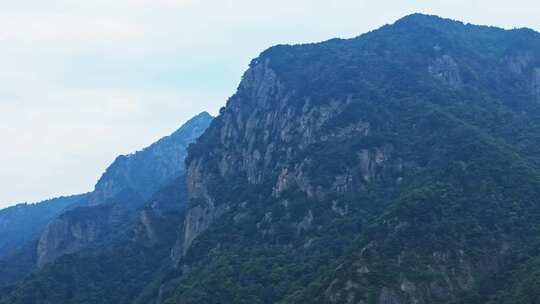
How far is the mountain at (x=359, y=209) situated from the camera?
109562 millimetres

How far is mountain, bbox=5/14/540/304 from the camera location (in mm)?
109562

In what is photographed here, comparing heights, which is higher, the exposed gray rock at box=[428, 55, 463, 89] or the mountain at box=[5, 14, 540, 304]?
the exposed gray rock at box=[428, 55, 463, 89]

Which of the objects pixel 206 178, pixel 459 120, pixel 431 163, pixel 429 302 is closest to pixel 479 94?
→ pixel 459 120

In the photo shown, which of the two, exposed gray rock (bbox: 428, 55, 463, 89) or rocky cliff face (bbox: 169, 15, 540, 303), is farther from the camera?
exposed gray rock (bbox: 428, 55, 463, 89)

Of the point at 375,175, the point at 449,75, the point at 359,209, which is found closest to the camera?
the point at 359,209

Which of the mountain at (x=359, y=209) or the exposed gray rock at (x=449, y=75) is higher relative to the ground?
the exposed gray rock at (x=449, y=75)

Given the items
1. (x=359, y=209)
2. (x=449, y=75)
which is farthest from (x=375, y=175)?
(x=449, y=75)

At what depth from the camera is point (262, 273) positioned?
129875 millimetres

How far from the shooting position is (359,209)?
468 ft

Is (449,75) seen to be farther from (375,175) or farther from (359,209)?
(359,209)

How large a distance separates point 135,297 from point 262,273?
50.0 metres

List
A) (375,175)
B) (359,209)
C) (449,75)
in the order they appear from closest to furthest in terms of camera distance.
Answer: (359,209) → (375,175) → (449,75)

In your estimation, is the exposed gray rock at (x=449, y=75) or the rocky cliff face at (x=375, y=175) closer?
the rocky cliff face at (x=375, y=175)

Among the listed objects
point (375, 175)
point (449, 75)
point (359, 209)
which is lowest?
point (359, 209)
